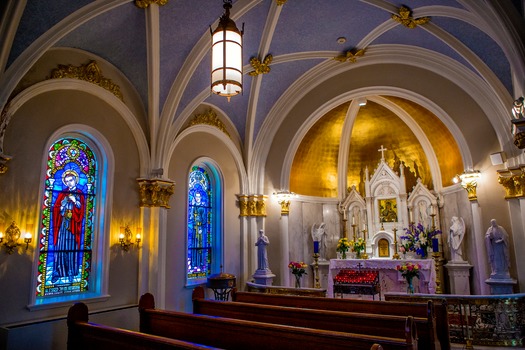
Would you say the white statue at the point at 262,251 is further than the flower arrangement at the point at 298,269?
No

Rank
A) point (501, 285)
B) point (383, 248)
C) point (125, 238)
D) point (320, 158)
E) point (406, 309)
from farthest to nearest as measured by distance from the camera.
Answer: point (320, 158)
point (383, 248)
point (125, 238)
point (501, 285)
point (406, 309)

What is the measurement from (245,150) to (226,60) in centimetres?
799

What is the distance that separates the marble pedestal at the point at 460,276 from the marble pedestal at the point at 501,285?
194 centimetres

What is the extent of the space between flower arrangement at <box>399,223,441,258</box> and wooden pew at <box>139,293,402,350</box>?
30.7ft

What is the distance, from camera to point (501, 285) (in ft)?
30.8

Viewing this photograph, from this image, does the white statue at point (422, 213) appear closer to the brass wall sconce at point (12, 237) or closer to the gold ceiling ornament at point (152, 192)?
the gold ceiling ornament at point (152, 192)

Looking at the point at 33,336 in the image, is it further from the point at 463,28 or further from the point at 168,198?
the point at 463,28

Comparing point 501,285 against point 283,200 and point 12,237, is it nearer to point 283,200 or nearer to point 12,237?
point 283,200

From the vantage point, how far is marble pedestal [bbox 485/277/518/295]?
927cm

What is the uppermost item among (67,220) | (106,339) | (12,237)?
(67,220)

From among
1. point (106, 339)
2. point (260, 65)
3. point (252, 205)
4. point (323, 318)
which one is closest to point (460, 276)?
point (252, 205)

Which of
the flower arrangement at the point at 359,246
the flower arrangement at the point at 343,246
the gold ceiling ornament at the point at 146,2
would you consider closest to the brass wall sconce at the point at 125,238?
the gold ceiling ornament at the point at 146,2

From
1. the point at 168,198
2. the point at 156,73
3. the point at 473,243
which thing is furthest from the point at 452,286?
the point at 156,73

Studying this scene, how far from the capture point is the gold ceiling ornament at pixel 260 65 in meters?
11.1
